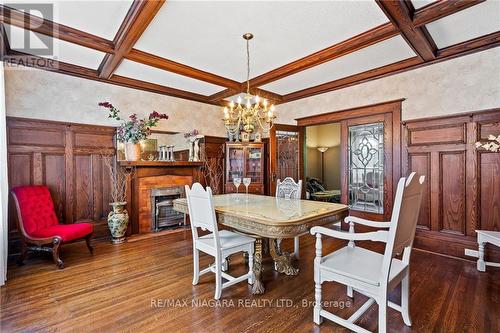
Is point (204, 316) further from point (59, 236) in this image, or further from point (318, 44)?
point (318, 44)

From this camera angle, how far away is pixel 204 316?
6.41 ft

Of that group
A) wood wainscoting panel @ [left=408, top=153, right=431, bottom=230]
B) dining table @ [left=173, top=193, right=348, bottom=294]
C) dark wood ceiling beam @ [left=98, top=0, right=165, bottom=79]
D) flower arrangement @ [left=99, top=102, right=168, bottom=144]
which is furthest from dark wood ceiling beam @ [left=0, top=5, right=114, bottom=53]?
wood wainscoting panel @ [left=408, top=153, right=431, bottom=230]

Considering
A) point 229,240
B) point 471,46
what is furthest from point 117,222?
point 471,46

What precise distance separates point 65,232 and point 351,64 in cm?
439

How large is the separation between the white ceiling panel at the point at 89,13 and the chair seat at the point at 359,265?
9.32ft

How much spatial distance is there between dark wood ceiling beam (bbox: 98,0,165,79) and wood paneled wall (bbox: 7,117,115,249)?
4.10 ft

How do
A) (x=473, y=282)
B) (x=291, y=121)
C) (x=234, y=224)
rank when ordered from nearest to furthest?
(x=234, y=224), (x=473, y=282), (x=291, y=121)

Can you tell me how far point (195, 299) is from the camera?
2199mm

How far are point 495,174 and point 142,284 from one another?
13.8 feet

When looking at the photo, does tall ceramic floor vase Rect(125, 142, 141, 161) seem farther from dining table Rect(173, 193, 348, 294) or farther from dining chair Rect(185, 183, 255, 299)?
dining table Rect(173, 193, 348, 294)

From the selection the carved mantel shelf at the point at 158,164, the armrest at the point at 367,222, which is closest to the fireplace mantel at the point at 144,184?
the carved mantel shelf at the point at 158,164

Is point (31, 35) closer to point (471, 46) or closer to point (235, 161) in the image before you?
point (235, 161)

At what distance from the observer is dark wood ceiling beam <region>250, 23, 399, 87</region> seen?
8.51ft

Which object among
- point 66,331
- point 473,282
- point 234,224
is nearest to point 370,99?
point 473,282
